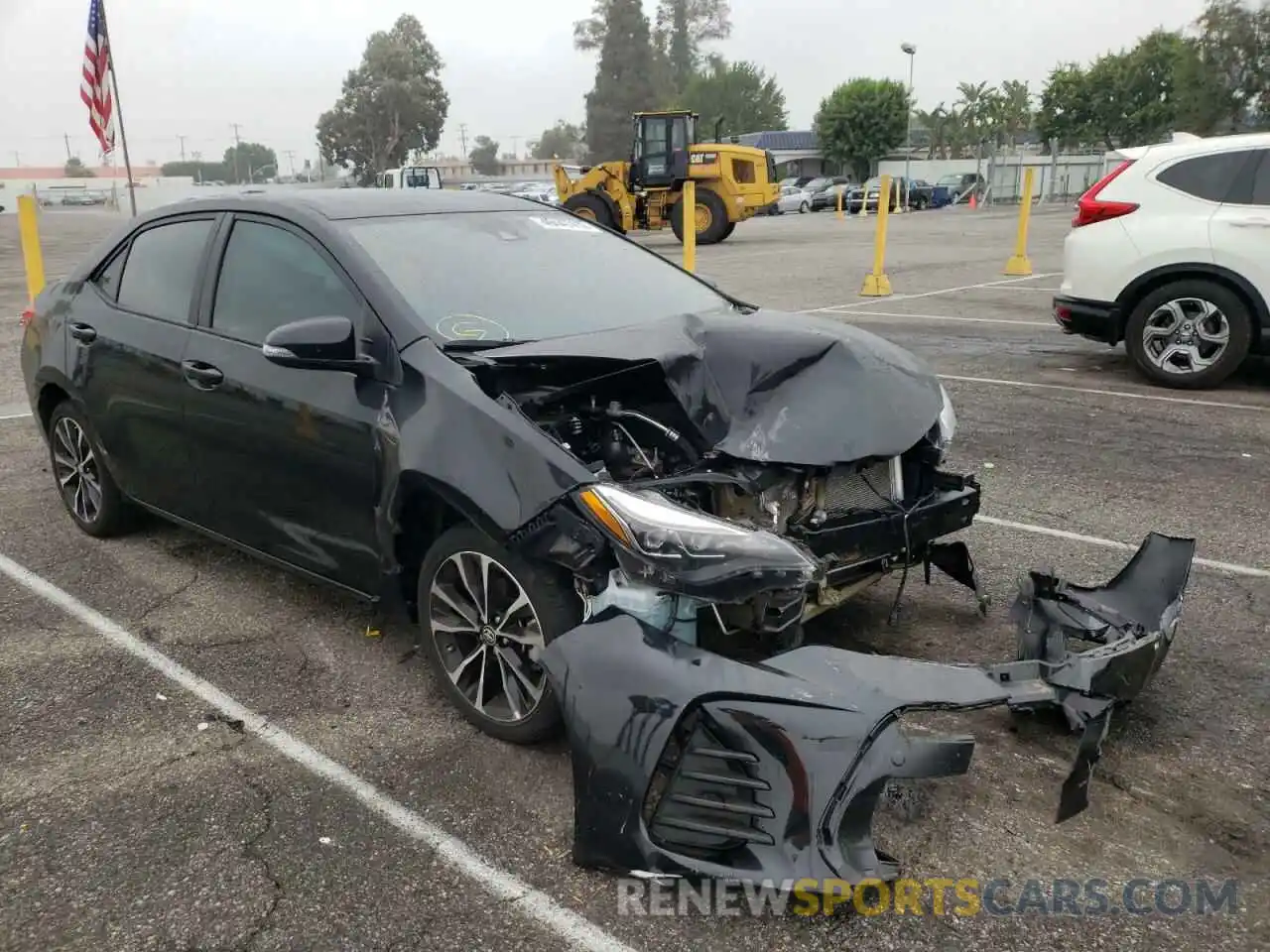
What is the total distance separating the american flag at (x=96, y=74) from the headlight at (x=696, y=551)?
631 inches

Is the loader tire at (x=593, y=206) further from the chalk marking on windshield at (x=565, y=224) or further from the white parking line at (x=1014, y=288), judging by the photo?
the chalk marking on windshield at (x=565, y=224)

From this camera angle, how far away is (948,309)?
12.5 meters

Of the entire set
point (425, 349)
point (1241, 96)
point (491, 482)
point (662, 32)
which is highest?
point (662, 32)

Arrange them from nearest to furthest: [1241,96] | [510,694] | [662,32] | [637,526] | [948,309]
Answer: [637,526] < [510,694] < [948,309] < [1241,96] < [662,32]

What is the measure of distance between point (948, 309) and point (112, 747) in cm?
1100

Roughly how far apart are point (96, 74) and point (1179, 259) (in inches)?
594

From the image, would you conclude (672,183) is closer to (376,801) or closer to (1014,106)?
(376,801)

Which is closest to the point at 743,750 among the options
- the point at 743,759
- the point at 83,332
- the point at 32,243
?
the point at 743,759

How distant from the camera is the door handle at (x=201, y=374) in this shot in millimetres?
3893

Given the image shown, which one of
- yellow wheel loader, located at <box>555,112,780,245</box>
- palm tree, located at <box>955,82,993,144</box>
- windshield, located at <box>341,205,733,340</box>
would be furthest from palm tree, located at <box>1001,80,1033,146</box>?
windshield, located at <box>341,205,733,340</box>

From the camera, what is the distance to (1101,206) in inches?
308

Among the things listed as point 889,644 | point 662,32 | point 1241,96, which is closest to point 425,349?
point 889,644

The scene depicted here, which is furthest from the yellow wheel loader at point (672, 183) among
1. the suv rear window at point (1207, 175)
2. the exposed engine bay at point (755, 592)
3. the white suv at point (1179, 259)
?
the exposed engine bay at point (755, 592)

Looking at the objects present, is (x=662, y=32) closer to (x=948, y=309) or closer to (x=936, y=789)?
(x=948, y=309)
